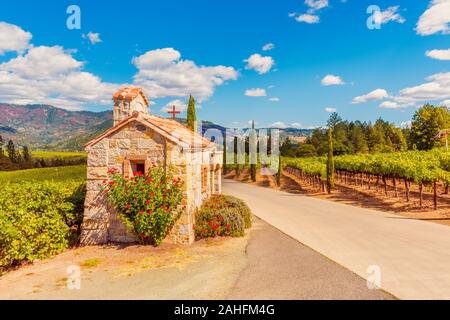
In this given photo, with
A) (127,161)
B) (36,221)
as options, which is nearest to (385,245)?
(127,161)

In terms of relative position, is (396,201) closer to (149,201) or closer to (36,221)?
(149,201)

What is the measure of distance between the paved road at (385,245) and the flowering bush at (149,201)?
4.96 meters

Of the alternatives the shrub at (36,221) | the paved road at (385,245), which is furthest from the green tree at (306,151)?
the shrub at (36,221)

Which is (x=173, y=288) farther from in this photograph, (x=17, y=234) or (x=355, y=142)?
(x=355, y=142)

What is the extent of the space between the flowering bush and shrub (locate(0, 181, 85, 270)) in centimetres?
187

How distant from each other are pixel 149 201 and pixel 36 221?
10.8 feet

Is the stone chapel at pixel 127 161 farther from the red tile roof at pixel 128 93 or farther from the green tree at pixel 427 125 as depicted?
the green tree at pixel 427 125

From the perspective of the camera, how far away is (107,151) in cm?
1066

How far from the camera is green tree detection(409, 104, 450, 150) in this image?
196 feet

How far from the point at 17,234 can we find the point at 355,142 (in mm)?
85048

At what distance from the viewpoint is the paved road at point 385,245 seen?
22.9 ft

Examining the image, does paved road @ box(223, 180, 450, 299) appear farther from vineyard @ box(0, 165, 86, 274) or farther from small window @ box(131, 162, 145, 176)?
vineyard @ box(0, 165, 86, 274)

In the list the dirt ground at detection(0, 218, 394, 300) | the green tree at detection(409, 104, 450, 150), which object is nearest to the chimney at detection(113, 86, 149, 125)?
the dirt ground at detection(0, 218, 394, 300)
